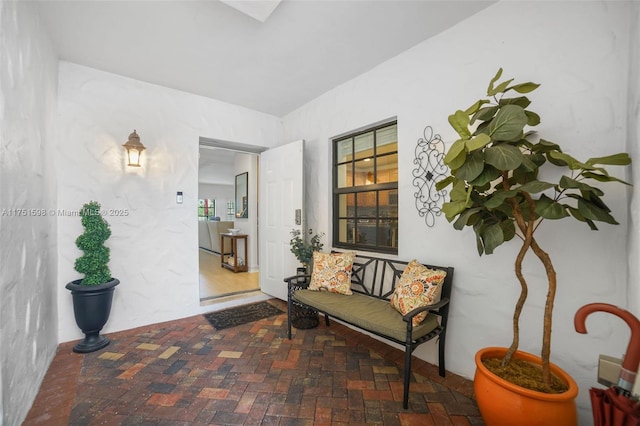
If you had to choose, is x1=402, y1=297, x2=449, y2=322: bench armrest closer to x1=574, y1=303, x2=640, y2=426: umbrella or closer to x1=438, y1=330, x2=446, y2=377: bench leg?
x1=438, y1=330, x2=446, y2=377: bench leg

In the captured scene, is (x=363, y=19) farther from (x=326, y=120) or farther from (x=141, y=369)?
(x=141, y=369)

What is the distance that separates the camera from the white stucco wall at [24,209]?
4.50 ft

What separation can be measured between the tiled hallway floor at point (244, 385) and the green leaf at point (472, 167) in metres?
1.49

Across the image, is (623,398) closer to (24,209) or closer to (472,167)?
(472,167)

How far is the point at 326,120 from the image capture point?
332cm

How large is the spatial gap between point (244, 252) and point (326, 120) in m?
3.48

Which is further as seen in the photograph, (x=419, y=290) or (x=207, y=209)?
(x=207, y=209)

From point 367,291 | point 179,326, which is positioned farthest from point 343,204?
point 179,326

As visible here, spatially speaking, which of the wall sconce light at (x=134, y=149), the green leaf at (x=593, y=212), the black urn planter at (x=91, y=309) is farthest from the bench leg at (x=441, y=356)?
the wall sconce light at (x=134, y=149)

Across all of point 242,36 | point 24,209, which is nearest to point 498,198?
point 242,36

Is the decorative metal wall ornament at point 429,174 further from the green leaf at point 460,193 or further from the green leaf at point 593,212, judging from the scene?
the green leaf at point 593,212

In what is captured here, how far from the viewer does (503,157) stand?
4.08ft

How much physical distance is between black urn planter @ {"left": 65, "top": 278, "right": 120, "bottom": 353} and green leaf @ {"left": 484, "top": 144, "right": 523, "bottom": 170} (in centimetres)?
321

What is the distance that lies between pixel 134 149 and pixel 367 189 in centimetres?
259
